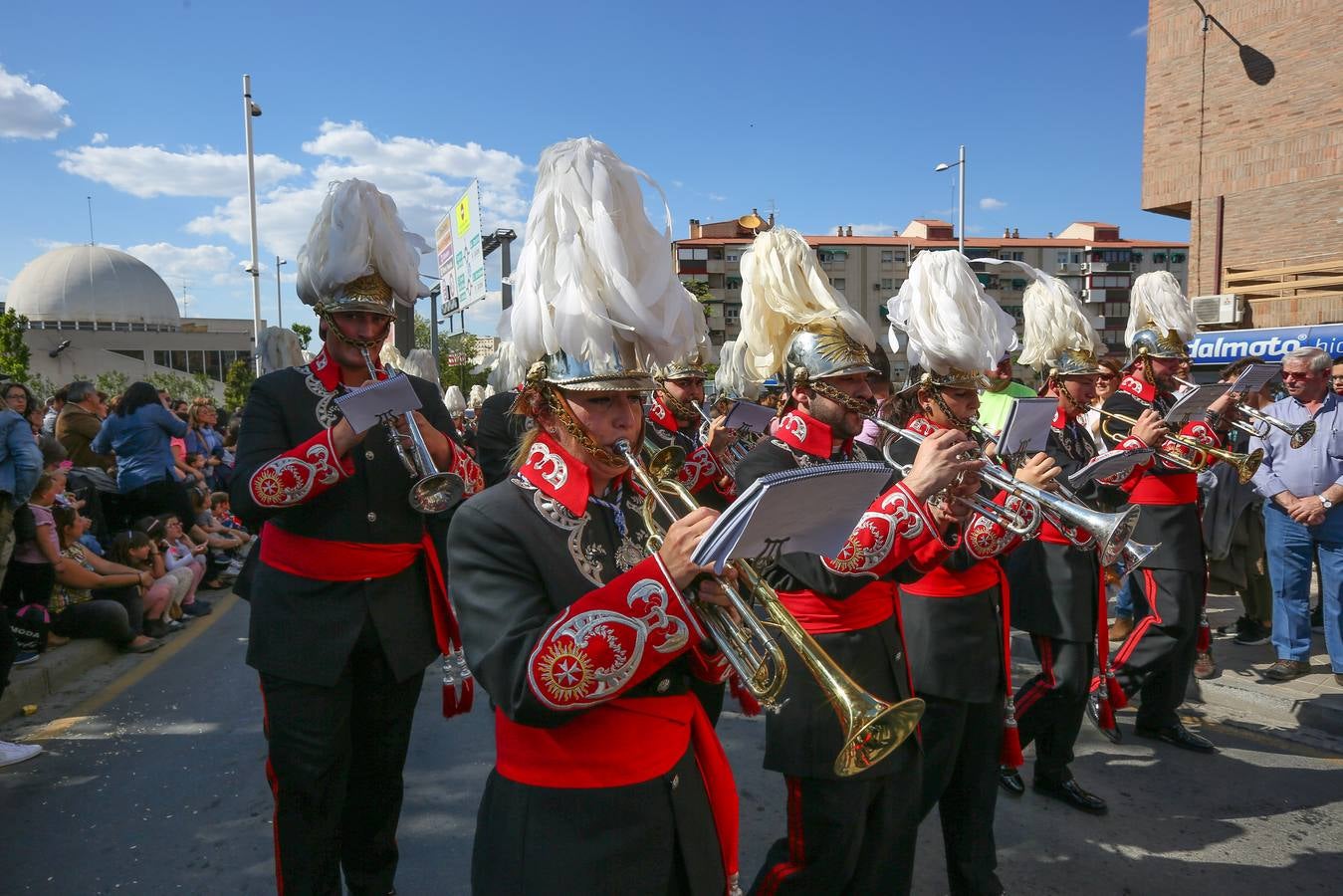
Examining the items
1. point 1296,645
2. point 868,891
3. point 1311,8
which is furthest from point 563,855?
point 1311,8

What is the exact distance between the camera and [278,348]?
308 inches

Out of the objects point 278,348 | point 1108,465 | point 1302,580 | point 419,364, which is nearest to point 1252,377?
point 1302,580

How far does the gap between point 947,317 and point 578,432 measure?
260 centimetres

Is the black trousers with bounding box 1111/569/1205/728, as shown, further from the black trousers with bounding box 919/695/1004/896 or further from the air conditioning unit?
the air conditioning unit

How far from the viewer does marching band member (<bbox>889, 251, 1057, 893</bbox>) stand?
3.35 meters

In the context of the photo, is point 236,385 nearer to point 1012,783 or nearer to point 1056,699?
point 1012,783

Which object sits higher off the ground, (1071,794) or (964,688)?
(964,688)

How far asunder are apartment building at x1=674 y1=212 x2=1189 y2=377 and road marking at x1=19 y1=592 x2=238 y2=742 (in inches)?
2478

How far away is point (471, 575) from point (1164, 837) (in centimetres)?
390

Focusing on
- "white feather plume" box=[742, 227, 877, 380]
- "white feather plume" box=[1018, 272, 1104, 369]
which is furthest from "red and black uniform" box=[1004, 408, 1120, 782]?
"white feather plume" box=[742, 227, 877, 380]

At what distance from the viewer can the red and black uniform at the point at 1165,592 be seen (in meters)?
5.13

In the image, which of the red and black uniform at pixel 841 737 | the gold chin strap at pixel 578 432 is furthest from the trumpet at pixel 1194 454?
the gold chin strap at pixel 578 432

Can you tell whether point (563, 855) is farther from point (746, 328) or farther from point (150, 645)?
point (150, 645)

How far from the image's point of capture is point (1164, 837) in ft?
13.8
